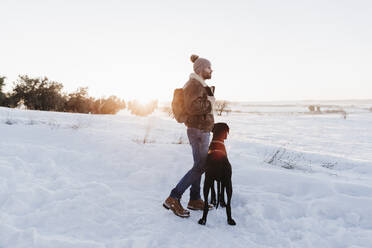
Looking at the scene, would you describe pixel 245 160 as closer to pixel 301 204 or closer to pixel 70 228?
pixel 301 204

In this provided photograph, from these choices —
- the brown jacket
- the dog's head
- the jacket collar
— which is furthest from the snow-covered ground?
the jacket collar

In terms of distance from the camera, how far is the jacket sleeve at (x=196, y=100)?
3.56m

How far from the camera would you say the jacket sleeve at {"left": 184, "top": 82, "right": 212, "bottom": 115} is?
3.56 m

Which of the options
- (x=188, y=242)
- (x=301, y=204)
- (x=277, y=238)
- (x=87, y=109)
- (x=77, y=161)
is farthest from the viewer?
(x=87, y=109)

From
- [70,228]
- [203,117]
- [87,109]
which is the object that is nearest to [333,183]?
[203,117]

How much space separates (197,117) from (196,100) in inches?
9.7

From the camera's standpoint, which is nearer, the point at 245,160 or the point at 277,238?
the point at 277,238

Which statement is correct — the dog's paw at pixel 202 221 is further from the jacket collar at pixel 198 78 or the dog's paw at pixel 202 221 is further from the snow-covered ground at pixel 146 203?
the jacket collar at pixel 198 78

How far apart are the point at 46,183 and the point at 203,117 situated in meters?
2.90

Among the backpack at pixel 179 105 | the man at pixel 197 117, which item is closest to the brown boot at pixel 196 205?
the man at pixel 197 117

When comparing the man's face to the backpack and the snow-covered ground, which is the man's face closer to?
the backpack

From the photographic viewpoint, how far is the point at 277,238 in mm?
3293

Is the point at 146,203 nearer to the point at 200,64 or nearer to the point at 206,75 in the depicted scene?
the point at 206,75

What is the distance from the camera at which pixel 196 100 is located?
11.7 feet
